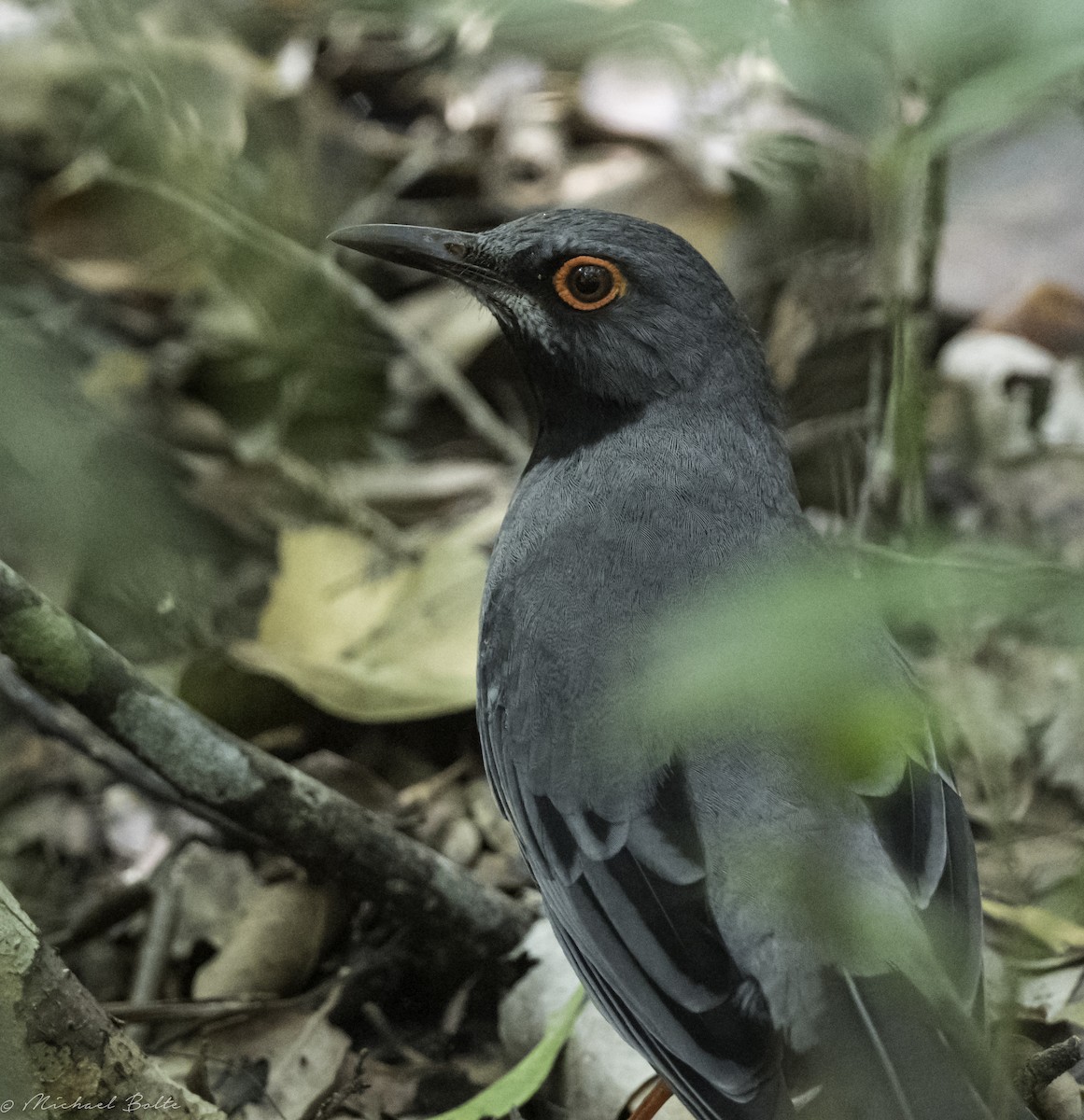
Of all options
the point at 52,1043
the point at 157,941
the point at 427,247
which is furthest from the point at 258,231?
the point at 52,1043

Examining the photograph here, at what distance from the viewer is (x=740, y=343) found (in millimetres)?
4070

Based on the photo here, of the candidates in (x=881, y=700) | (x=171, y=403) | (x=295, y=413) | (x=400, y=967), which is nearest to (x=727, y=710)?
(x=881, y=700)

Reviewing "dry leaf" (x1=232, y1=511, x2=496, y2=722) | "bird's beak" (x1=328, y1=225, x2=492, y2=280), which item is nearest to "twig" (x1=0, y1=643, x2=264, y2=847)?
"dry leaf" (x1=232, y1=511, x2=496, y2=722)

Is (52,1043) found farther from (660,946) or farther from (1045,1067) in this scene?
(1045,1067)

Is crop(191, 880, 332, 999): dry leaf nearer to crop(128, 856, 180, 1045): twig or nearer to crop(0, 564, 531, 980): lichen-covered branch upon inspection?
crop(128, 856, 180, 1045): twig

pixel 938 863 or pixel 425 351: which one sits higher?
pixel 938 863

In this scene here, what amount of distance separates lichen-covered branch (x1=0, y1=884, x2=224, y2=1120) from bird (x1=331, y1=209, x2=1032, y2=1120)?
1.01 metres

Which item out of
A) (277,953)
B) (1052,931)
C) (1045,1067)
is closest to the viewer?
(1045,1067)

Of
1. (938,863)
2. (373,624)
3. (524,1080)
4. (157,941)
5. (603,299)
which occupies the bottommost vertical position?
(157,941)

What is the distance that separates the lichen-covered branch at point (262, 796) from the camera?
311 centimetres

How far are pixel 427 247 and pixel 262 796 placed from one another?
5.35 feet

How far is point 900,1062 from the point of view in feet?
9.02

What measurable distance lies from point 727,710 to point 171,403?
401 cm

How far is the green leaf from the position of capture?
3551 mm
